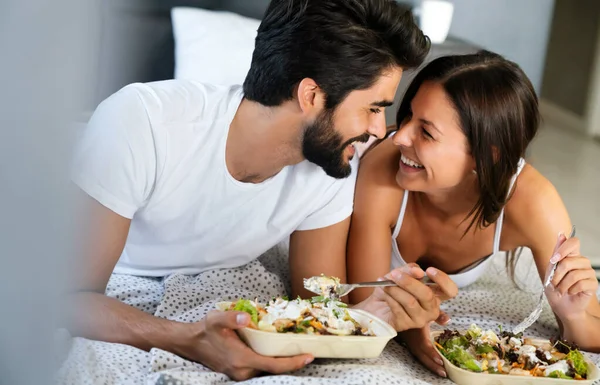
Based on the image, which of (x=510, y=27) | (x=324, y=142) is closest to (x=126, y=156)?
(x=324, y=142)

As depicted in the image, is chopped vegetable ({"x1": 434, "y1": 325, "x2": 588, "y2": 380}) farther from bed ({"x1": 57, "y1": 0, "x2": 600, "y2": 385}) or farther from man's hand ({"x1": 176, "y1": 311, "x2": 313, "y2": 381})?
man's hand ({"x1": 176, "y1": 311, "x2": 313, "y2": 381})

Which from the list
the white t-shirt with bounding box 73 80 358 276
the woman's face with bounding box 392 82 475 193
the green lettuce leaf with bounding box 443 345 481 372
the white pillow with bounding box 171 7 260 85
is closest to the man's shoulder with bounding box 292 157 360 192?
the white t-shirt with bounding box 73 80 358 276

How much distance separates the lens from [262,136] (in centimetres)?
146

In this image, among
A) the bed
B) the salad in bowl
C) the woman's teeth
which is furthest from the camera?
the woman's teeth

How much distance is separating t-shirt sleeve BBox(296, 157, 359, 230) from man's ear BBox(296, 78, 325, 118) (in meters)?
0.21

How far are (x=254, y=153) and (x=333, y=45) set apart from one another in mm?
271

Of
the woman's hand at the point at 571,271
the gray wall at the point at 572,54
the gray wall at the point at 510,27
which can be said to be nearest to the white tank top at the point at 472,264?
the woman's hand at the point at 571,271

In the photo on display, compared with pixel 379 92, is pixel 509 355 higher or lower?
lower

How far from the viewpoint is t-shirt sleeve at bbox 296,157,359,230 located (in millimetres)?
1571

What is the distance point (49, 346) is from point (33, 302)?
21mm

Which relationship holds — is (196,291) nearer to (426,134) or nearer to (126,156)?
(126,156)

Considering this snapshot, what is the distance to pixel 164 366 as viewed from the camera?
113 cm

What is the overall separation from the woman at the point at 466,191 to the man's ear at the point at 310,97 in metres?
0.19

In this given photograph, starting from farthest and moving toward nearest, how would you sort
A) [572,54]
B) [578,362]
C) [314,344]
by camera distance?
[572,54] < [578,362] < [314,344]
